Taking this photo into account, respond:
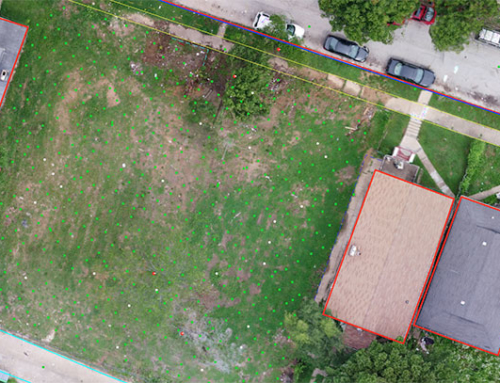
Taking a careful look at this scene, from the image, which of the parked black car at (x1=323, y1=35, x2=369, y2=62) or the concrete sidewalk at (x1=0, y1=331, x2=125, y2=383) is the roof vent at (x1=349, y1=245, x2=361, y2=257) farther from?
the concrete sidewalk at (x1=0, y1=331, x2=125, y2=383)

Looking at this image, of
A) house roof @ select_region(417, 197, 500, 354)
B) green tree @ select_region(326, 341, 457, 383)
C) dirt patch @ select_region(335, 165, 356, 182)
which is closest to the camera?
green tree @ select_region(326, 341, 457, 383)

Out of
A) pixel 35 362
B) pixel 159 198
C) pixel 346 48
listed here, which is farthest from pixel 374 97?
pixel 35 362

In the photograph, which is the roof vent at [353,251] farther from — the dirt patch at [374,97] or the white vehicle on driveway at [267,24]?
the white vehicle on driveway at [267,24]

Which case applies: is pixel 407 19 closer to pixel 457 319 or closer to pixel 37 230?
pixel 457 319

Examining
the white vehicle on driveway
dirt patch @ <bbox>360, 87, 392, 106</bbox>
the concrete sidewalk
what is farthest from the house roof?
the concrete sidewalk

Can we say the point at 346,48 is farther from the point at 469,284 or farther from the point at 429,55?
the point at 469,284

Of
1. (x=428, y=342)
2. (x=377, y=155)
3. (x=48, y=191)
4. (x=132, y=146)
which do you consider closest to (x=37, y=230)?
(x=48, y=191)

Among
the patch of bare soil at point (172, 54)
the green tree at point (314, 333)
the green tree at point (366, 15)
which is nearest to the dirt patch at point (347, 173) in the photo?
the green tree at point (366, 15)
